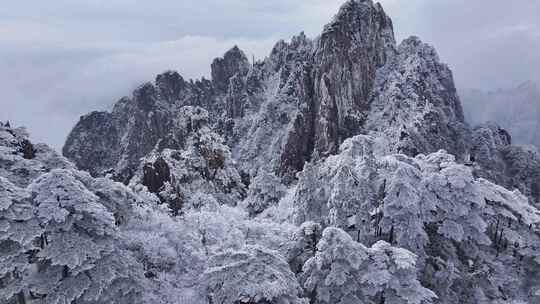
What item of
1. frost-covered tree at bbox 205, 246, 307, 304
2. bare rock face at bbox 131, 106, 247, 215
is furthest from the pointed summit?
frost-covered tree at bbox 205, 246, 307, 304

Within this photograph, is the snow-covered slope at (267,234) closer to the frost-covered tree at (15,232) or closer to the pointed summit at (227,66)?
the frost-covered tree at (15,232)

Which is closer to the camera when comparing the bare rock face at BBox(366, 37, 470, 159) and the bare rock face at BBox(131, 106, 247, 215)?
the bare rock face at BBox(131, 106, 247, 215)

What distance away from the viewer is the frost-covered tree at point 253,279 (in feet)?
70.2

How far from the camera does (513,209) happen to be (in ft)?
125

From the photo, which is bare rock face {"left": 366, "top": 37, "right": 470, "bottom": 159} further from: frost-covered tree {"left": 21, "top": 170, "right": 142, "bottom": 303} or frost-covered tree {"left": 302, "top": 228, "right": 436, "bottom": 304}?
frost-covered tree {"left": 21, "top": 170, "right": 142, "bottom": 303}

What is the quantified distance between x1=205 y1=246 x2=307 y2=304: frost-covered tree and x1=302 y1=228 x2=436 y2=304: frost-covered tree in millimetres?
1691

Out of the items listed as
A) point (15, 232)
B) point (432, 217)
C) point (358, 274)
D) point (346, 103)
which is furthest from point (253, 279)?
point (346, 103)

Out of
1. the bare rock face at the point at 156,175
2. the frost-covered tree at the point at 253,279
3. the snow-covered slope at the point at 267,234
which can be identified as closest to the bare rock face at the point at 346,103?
the bare rock face at the point at 156,175

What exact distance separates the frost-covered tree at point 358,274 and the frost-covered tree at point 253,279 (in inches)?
66.6

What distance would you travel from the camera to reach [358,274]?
78.7 ft

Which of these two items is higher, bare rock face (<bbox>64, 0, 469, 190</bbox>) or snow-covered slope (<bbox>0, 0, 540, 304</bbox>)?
bare rock face (<bbox>64, 0, 469, 190</bbox>)

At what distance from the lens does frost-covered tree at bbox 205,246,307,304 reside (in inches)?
843

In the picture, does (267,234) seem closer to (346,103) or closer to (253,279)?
(253,279)

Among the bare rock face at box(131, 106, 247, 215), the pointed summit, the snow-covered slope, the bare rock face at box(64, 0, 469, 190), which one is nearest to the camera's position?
the snow-covered slope
